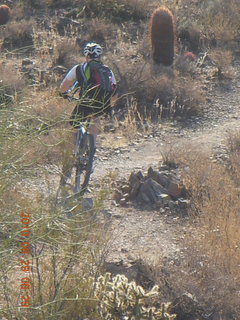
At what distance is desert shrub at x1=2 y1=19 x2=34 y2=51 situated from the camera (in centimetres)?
1602

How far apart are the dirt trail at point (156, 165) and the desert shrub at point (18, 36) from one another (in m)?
4.75

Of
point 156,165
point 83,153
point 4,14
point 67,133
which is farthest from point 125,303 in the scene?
point 4,14

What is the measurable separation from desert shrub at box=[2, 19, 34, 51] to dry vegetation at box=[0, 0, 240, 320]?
0.03m

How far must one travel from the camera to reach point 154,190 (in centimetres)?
854

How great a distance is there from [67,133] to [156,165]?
317 cm

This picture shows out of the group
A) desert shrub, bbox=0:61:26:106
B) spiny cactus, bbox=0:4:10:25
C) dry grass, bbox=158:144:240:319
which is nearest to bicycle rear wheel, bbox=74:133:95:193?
dry grass, bbox=158:144:240:319

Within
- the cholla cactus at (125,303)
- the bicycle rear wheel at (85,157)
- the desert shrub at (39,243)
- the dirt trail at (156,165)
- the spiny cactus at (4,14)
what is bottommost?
the dirt trail at (156,165)

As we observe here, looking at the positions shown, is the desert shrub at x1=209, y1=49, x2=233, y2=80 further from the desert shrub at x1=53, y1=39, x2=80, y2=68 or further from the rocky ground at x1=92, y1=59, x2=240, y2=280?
the desert shrub at x1=53, y1=39, x2=80, y2=68

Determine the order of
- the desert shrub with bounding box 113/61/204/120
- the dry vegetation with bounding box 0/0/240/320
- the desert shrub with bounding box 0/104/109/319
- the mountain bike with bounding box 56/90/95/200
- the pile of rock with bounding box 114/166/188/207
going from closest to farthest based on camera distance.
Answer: the desert shrub with bounding box 0/104/109/319 → the dry vegetation with bounding box 0/0/240/320 → the mountain bike with bounding box 56/90/95/200 → the pile of rock with bounding box 114/166/188/207 → the desert shrub with bounding box 113/61/204/120

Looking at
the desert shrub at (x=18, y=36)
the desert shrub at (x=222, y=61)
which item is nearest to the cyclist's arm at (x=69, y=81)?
the desert shrub at (x=222, y=61)

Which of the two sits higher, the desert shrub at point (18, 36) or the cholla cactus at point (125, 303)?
the cholla cactus at point (125, 303)

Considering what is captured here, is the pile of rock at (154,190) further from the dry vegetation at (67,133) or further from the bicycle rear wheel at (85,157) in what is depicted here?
the bicycle rear wheel at (85,157)

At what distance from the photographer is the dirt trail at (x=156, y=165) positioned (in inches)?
283

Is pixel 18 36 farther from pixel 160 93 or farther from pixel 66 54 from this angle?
pixel 160 93
